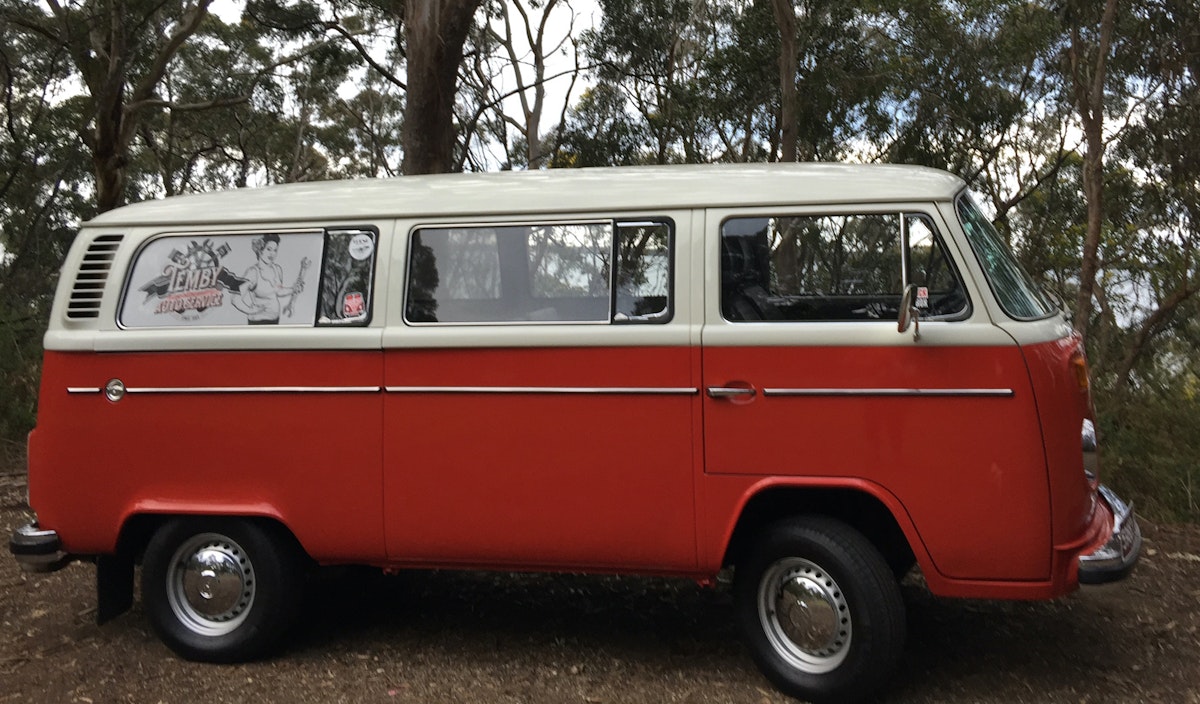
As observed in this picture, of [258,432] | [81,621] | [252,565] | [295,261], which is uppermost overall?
[295,261]

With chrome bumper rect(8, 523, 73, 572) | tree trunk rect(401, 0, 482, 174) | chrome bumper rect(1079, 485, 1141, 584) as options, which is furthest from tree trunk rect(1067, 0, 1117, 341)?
chrome bumper rect(8, 523, 73, 572)

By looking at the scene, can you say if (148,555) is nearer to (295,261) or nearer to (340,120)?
(295,261)

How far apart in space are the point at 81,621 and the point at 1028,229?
23617 millimetres

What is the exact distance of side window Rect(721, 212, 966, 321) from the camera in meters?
4.15

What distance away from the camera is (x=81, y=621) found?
18.5ft

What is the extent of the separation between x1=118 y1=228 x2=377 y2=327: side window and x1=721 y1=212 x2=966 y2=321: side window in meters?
1.70

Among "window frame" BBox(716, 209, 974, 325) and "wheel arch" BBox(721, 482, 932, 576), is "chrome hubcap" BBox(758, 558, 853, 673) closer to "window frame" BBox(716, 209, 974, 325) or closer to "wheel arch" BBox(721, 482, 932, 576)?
"wheel arch" BBox(721, 482, 932, 576)

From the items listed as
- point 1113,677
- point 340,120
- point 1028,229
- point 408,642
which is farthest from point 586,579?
point 340,120

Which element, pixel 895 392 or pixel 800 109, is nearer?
pixel 895 392

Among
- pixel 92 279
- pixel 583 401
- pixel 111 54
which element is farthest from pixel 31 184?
pixel 583 401

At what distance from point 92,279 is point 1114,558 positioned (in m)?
4.71

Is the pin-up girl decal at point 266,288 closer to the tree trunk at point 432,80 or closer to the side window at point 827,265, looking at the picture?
the side window at point 827,265

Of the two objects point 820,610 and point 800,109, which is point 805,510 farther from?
point 800,109

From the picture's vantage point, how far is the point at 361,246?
471 cm
